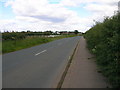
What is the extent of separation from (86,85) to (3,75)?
3.97 meters

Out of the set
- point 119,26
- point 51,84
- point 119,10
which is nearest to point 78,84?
point 51,84

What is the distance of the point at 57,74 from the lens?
7969mm

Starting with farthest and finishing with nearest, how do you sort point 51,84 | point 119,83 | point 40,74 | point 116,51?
point 40,74 → point 51,84 → point 116,51 → point 119,83

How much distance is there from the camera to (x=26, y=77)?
24.2 feet

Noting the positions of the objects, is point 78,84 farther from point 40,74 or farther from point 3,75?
point 3,75

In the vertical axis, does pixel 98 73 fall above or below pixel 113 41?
below

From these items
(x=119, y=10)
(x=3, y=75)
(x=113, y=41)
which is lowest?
(x=3, y=75)

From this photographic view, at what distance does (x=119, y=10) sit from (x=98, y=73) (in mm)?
3071

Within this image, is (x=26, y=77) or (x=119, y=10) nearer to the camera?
(x=119, y=10)

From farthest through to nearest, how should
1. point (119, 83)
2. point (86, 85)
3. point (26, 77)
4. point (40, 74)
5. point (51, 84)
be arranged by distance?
point (40, 74)
point (26, 77)
point (51, 84)
point (86, 85)
point (119, 83)

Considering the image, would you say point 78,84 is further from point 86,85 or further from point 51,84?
point 51,84

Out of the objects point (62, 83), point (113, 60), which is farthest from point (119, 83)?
point (62, 83)

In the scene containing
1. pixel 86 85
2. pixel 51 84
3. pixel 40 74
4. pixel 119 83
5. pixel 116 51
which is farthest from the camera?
pixel 40 74

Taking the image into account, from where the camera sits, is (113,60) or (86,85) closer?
(113,60)
